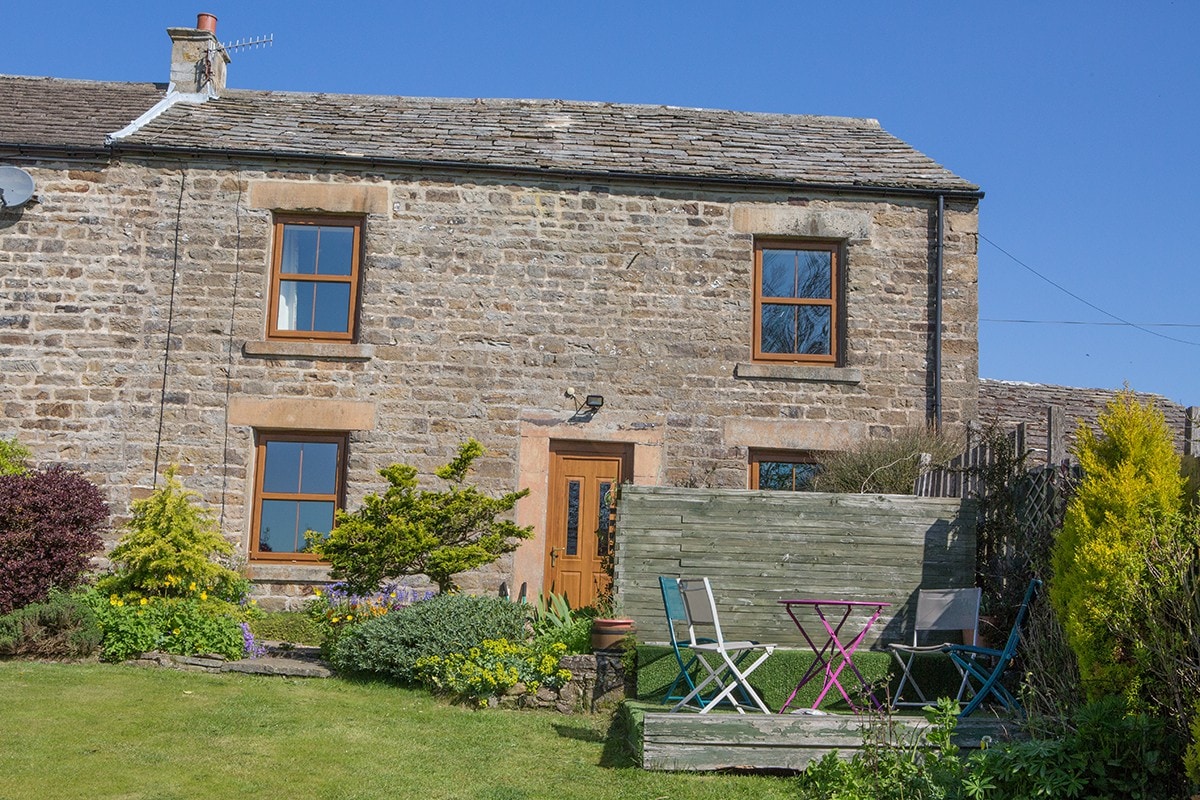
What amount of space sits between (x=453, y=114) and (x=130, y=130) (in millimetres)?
3849

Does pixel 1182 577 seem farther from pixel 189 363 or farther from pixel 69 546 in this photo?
pixel 189 363

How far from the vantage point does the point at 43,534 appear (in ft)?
35.0

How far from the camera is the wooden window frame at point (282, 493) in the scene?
506 inches

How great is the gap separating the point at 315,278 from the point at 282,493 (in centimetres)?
243

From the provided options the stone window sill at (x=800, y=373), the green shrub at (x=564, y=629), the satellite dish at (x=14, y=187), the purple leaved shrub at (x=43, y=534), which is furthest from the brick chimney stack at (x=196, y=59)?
the green shrub at (x=564, y=629)

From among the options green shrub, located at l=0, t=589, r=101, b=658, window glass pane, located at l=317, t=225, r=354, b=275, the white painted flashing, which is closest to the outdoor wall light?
window glass pane, located at l=317, t=225, r=354, b=275

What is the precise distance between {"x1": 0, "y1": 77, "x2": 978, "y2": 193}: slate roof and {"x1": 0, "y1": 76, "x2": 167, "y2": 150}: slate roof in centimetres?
2

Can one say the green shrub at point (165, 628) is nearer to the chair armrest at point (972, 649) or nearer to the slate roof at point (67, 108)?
the slate roof at point (67, 108)

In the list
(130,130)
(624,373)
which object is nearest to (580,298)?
(624,373)

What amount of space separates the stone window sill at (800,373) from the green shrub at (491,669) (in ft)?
15.9

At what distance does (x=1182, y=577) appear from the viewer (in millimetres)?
5492

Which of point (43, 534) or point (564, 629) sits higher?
point (43, 534)

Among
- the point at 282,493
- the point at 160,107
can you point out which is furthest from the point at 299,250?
the point at 160,107

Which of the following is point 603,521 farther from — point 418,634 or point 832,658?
point 832,658
